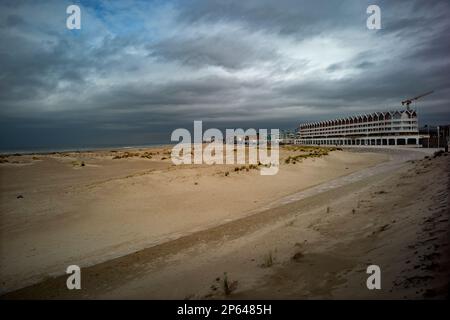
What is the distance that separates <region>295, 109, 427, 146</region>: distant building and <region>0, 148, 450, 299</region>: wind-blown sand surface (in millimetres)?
88098

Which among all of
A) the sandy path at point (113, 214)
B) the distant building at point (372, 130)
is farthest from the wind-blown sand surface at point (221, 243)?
the distant building at point (372, 130)

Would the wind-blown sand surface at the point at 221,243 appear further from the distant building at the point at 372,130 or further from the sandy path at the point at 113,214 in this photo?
the distant building at the point at 372,130

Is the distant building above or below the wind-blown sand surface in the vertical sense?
above

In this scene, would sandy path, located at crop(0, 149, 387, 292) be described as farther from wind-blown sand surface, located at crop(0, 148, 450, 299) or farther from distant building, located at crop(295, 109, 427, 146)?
distant building, located at crop(295, 109, 427, 146)

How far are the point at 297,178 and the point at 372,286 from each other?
67.6 feet

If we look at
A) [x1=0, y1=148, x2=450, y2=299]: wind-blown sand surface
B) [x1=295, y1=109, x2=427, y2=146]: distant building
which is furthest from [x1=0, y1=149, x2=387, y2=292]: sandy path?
[x1=295, y1=109, x2=427, y2=146]: distant building

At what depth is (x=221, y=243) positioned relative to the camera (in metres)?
10.1

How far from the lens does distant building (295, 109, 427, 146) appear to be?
95.4 metres

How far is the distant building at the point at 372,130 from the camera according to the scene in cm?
9538

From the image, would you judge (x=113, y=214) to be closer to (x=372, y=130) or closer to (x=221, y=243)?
(x=221, y=243)

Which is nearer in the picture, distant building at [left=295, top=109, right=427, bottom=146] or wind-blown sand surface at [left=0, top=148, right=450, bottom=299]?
wind-blown sand surface at [left=0, top=148, right=450, bottom=299]

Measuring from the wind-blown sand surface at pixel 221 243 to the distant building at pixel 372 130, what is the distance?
88.1 metres
